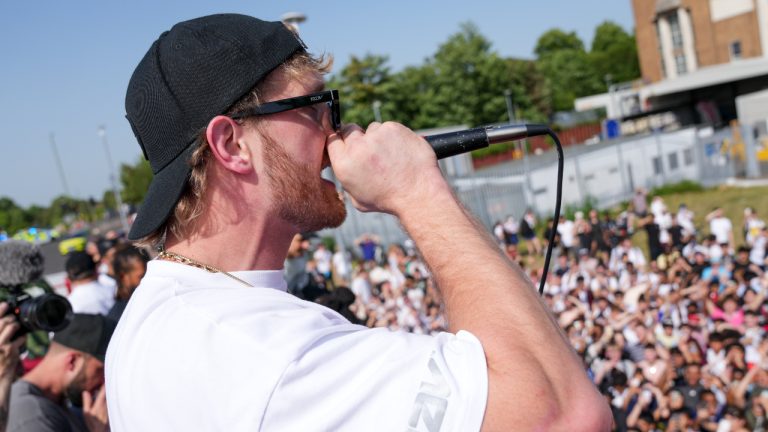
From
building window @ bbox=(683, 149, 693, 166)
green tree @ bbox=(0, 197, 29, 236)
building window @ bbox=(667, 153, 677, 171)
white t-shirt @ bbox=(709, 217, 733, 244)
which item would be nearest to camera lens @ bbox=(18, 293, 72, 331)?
white t-shirt @ bbox=(709, 217, 733, 244)

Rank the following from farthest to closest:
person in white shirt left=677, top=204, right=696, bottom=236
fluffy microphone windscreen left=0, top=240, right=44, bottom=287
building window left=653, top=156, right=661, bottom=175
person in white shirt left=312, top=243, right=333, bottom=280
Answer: building window left=653, top=156, right=661, bottom=175 < person in white shirt left=312, top=243, right=333, bottom=280 < person in white shirt left=677, top=204, right=696, bottom=236 < fluffy microphone windscreen left=0, top=240, right=44, bottom=287

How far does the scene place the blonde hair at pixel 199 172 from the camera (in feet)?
4.54

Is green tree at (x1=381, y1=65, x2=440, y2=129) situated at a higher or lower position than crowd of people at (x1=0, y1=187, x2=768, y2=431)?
higher

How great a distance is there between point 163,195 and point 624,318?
32.1 feet

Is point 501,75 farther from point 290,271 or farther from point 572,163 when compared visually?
point 290,271

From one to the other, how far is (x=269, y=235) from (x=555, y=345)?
642 millimetres

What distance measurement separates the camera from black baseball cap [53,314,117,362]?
128 inches

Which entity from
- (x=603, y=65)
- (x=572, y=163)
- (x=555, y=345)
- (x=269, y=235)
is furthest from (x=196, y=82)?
(x=603, y=65)

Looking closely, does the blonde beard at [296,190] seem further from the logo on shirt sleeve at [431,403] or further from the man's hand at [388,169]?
the logo on shirt sleeve at [431,403]

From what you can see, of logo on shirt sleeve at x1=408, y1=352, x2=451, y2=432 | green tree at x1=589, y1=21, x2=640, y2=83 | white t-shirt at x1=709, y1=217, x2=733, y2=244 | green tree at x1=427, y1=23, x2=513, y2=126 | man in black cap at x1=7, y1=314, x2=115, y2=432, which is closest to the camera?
logo on shirt sleeve at x1=408, y1=352, x2=451, y2=432

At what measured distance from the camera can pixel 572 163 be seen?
82.8ft

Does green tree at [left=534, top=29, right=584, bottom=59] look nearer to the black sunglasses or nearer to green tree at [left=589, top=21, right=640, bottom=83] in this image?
green tree at [left=589, top=21, right=640, bottom=83]

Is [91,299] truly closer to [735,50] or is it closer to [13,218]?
[735,50]

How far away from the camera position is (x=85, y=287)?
230 inches
